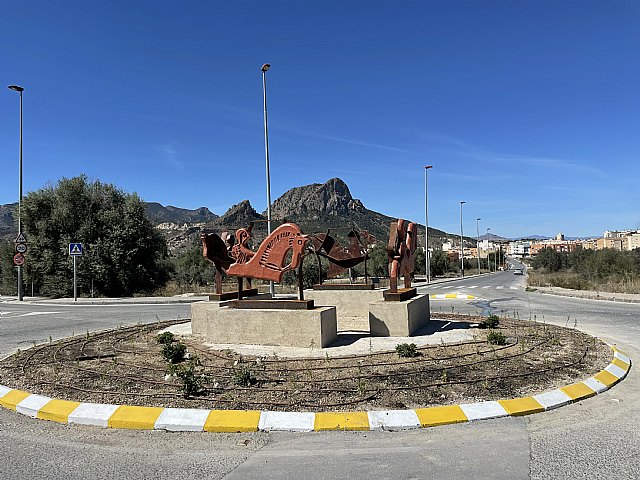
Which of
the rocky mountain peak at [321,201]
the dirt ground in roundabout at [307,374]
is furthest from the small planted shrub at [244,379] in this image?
the rocky mountain peak at [321,201]

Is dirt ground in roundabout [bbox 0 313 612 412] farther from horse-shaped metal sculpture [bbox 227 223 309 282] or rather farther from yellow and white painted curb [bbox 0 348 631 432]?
horse-shaped metal sculpture [bbox 227 223 309 282]

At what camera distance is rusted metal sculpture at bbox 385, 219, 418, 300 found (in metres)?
10.8

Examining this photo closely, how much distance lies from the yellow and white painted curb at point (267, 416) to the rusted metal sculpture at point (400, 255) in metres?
5.24

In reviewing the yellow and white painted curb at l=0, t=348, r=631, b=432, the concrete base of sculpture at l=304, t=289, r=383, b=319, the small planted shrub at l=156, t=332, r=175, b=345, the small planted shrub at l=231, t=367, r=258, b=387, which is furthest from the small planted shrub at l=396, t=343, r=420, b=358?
the concrete base of sculpture at l=304, t=289, r=383, b=319

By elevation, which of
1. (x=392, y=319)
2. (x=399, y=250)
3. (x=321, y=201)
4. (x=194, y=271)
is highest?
(x=321, y=201)

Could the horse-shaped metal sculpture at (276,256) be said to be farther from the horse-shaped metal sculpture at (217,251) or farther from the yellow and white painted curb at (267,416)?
the yellow and white painted curb at (267,416)

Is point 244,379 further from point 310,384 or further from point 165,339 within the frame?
point 165,339

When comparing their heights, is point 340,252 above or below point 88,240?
below

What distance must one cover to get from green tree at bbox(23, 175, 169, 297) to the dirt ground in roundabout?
2177cm

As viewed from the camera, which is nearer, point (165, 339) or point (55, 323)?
point (165, 339)

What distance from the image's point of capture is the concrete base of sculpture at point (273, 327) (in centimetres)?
879

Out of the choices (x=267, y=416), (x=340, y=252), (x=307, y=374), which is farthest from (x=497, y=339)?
(x=340, y=252)

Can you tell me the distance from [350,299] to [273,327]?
187 inches

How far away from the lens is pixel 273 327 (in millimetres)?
9062
